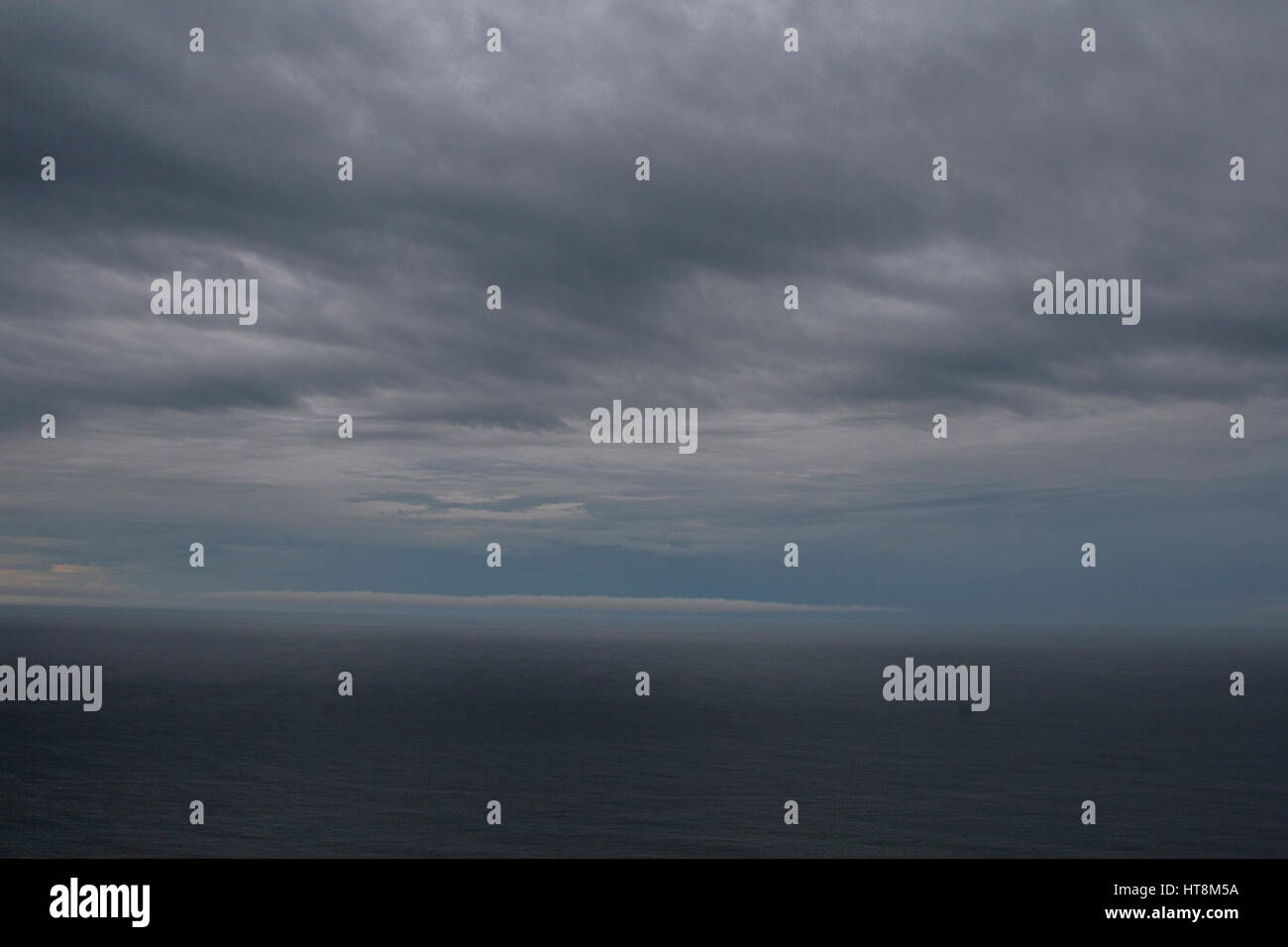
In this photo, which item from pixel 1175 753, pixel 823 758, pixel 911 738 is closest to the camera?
pixel 823 758

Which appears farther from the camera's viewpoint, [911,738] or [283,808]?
[911,738]
